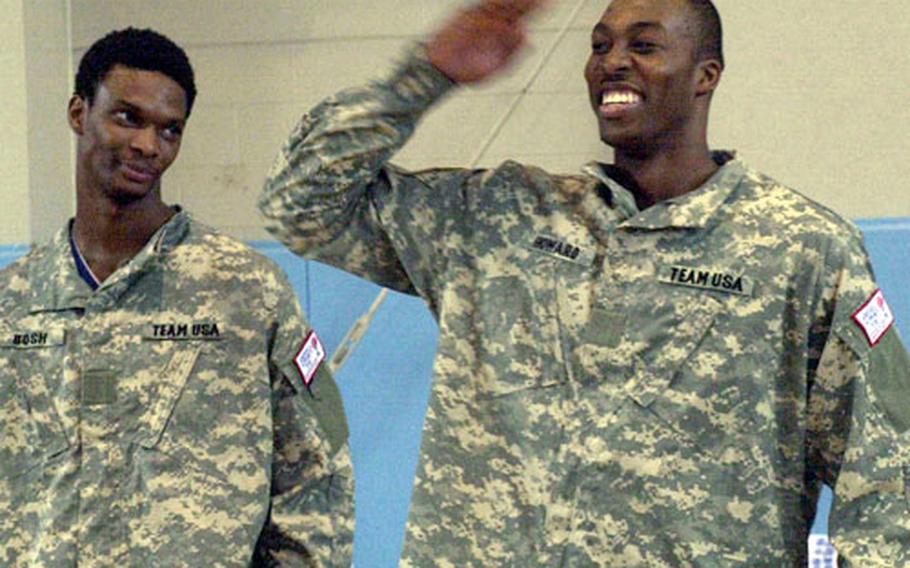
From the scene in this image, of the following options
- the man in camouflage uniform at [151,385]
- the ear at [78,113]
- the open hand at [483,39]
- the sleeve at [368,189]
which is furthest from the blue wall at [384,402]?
the open hand at [483,39]

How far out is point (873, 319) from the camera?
6.93 feet

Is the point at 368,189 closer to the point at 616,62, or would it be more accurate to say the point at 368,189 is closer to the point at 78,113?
the point at 616,62

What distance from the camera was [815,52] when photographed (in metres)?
4.43

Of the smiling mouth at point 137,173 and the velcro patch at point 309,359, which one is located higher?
the smiling mouth at point 137,173

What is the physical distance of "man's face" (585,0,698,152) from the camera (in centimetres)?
214

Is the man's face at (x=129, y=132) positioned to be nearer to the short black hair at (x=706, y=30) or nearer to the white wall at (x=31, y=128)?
the short black hair at (x=706, y=30)

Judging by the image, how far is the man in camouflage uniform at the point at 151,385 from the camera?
259cm

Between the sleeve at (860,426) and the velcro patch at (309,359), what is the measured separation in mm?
890

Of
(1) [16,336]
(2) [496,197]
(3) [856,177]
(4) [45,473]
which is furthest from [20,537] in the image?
(3) [856,177]

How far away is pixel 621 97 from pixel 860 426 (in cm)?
48

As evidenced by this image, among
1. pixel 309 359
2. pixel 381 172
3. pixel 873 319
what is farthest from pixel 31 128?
pixel 873 319

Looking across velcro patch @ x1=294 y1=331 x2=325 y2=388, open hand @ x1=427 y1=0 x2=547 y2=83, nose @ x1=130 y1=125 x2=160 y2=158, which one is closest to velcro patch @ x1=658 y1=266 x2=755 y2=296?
open hand @ x1=427 y1=0 x2=547 y2=83

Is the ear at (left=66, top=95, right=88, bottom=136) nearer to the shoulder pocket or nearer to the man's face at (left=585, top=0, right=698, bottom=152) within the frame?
the shoulder pocket

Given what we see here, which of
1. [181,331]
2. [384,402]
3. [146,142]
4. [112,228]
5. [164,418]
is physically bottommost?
[384,402]
